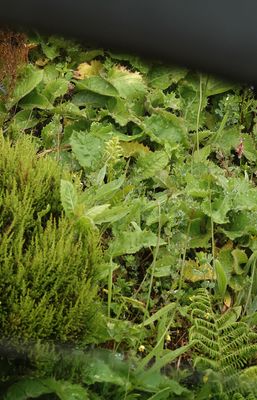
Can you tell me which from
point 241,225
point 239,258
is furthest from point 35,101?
point 239,258

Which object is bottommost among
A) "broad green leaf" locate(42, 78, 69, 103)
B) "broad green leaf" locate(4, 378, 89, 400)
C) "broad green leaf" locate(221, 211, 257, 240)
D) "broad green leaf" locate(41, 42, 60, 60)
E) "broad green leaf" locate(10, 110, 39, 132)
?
"broad green leaf" locate(4, 378, 89, 400)

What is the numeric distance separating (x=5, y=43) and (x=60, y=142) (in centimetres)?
55

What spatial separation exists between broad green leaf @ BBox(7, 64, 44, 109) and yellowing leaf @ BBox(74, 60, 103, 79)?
33 centimetres

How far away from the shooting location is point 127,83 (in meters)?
4.29

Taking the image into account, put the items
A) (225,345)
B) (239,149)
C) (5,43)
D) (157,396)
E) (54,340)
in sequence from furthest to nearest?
(239,149) < (5,43) < (225,345) < (157,396) < (54,340)

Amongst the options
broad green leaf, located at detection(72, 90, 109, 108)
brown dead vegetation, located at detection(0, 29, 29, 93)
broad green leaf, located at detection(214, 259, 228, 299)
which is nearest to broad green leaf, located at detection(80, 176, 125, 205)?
broad green leaf, located at detection(214, 259, 228, 299)

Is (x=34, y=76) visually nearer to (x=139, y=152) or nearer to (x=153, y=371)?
(x=139, y=152)

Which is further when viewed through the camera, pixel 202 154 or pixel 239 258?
pixel 202 154

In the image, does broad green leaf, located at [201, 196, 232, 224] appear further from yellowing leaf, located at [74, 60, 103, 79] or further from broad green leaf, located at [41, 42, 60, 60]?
broad green leaf, located at [41, 42, 60, 60]

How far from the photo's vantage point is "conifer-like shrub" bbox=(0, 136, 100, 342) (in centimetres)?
224

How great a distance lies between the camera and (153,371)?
258 cm

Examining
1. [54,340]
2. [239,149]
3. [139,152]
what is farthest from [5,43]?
[54,340]

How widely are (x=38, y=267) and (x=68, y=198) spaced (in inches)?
13.8

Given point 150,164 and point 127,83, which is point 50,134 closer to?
point 150,164
